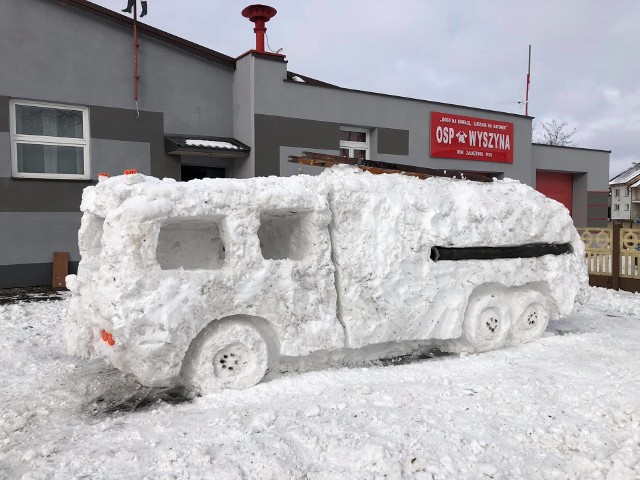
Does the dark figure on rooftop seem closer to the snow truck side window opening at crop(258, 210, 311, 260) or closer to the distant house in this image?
the snow truck side window opening at crop(258, 210, 311, 260)

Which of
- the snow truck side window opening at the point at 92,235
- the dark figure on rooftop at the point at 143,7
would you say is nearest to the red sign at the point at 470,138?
the dark figure on rooftop at the point at 143,7

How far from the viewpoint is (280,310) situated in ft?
→ 13.3

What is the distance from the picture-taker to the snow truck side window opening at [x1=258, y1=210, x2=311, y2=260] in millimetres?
4383

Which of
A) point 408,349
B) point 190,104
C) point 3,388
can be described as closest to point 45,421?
point 3,388

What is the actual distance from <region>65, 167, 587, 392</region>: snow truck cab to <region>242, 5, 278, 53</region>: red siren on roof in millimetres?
6712

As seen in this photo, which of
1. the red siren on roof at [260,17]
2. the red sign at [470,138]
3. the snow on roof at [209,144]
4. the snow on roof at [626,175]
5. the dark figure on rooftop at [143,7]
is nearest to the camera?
the dark figure on rooftop at [143,7]

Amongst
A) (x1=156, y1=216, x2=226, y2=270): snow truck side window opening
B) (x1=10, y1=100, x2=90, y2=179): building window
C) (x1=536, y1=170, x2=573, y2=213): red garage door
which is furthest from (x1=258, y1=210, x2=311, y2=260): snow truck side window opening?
(x1=536, y1=170, x2=573, y2=213): red garage door

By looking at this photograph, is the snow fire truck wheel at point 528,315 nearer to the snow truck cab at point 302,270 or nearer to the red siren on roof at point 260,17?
the snow truck cab at point 302,270

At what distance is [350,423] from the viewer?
3.34 m

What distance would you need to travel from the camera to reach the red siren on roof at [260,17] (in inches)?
407

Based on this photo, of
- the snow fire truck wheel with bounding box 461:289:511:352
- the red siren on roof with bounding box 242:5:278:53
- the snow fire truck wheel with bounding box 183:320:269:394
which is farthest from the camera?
the red siren on roof with bounding box 242:5:278:53

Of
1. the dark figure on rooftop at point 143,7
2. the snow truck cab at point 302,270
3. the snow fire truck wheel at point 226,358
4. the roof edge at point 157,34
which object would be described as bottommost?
the snow fire truck wheel at point 226,358

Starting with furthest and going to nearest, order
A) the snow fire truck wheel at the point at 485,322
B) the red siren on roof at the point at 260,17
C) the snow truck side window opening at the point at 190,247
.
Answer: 1. the red siren on roof at the point at 260,17
2. the snow fire truck wheel at the point at 485,322
3. the snow truck side window opening at the point at 190,247

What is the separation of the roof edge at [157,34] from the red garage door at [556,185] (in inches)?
392
